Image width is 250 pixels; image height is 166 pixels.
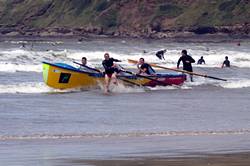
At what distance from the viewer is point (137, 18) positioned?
133875 mm

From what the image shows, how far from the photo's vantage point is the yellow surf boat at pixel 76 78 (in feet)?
92.0

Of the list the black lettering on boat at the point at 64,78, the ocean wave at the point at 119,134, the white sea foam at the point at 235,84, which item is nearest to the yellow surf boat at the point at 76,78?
the black lettering on boat at the point at 64,78

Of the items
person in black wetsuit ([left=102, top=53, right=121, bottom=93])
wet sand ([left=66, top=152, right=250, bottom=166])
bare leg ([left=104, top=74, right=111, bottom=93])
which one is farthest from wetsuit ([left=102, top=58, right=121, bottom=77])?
wet sand ([left=66, top=152, right=250, bottom=166])

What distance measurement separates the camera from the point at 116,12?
135875mm

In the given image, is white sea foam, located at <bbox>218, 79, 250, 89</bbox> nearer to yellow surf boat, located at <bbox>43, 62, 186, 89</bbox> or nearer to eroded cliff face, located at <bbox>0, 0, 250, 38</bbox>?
yellow surf boat, located at <bbox>43, 62, 186, 89</bbox>

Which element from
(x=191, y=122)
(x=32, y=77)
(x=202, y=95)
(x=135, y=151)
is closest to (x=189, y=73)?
(x=202, y=95)

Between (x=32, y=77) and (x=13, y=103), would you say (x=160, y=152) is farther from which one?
(x=32, y=77)

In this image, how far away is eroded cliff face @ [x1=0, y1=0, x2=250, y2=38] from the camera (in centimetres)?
12675

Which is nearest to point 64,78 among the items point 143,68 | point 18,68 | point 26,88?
point 26,88

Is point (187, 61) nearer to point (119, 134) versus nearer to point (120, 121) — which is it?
point (120, 121)

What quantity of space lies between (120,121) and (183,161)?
6.29 meters

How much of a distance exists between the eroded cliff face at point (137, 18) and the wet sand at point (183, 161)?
111481 millimetres

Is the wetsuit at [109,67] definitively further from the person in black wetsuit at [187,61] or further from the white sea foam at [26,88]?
the person in black wetsuit at [187,61]

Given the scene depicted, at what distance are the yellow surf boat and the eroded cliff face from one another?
95283 mm
